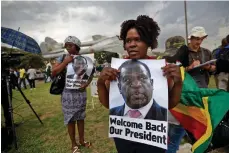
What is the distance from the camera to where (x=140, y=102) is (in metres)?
1.54

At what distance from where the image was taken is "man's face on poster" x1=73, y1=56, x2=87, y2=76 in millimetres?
3466

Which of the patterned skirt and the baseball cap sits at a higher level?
the baseball cap

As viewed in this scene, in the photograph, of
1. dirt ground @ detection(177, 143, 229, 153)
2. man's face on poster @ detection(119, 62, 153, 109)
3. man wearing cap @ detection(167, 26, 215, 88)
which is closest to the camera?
man's face on poster @ detection(119, 62, 153, 109)

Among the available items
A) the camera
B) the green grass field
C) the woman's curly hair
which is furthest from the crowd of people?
the camera

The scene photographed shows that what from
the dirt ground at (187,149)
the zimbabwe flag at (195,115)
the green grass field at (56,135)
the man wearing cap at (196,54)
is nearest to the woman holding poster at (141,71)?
the zimbabwe flag at (195,115)

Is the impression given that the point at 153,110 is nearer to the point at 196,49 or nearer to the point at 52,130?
the point at 196,49

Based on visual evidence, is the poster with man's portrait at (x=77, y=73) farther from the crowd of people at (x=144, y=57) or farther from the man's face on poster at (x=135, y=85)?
the man's face on poster at (x=135, y=85)

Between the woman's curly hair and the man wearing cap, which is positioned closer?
the woman's curly hair

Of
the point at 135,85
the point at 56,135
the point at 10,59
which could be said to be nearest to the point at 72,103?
the point at 10,59

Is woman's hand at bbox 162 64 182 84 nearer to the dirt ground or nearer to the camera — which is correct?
the dirt ground

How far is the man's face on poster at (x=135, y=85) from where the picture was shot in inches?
59.9

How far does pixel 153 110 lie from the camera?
1521mm

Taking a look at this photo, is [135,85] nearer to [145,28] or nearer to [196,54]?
[145,28]

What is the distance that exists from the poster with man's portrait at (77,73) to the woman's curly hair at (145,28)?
1.88m
